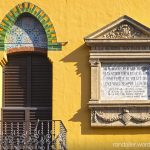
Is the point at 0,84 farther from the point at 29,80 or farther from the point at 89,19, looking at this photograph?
the point at 89,19

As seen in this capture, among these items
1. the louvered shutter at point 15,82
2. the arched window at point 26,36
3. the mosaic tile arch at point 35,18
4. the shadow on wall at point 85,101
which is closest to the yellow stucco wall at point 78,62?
the shadow on wall at point 85,101

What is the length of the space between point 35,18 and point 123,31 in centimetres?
219

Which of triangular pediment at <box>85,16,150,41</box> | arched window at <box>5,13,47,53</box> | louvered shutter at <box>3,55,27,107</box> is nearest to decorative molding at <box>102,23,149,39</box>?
triangular pediment at <box>85,16,150,41</box>

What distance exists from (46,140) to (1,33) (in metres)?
2.97

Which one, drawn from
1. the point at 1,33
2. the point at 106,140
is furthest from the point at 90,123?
the point at 1,33

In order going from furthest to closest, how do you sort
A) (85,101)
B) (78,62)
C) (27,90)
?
(27,90)
(78,62)
(85,101)

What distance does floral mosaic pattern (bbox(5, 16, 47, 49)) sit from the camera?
Answer: 648 inches

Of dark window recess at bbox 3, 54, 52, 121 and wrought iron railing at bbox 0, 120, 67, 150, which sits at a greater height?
dark window recess at bbox 3, 54, 52, 121

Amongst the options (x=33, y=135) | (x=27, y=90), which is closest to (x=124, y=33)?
(x=27, y=90)

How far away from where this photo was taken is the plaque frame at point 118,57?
15.8 m

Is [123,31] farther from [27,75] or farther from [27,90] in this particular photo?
[27,90]

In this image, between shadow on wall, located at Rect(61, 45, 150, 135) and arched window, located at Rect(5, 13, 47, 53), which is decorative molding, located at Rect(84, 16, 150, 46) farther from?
arched window, located at Rect(5, 13, 47, 53)

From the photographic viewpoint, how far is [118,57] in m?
16.0

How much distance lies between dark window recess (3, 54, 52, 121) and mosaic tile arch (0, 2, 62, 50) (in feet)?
1.63
